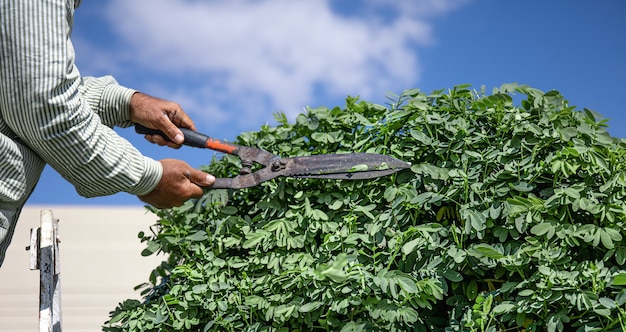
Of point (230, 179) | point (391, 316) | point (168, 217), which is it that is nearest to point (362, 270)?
point (391, 316)

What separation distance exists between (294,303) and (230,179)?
64 cm

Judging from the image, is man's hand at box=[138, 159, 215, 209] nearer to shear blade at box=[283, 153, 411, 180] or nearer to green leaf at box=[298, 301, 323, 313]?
shear blade at box=[283, 153, 411, 180]

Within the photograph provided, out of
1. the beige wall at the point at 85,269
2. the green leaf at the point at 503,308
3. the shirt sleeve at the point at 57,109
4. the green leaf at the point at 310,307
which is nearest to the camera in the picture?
the shirt sleeve at the point at 57,109

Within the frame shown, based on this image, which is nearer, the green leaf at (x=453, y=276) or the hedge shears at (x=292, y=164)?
the green leaf at (x=453, y=276)

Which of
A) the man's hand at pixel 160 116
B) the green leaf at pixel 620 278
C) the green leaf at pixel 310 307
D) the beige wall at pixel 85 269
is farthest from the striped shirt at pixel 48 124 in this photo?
the beige wall at pixel 85 269

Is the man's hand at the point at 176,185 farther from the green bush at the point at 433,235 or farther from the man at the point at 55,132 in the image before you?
the green bush at the point at 433,235

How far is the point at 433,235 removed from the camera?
8.13 ft

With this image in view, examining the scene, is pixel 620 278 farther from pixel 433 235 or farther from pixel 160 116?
pixel 160 116

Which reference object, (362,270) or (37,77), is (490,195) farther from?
(37,77)

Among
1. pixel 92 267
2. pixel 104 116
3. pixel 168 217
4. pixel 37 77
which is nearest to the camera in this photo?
pixel 37 77

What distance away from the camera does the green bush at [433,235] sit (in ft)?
7.59

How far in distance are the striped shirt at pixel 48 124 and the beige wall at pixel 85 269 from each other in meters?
4.75

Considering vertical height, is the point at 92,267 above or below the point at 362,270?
above

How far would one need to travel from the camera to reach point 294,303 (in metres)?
2.55
